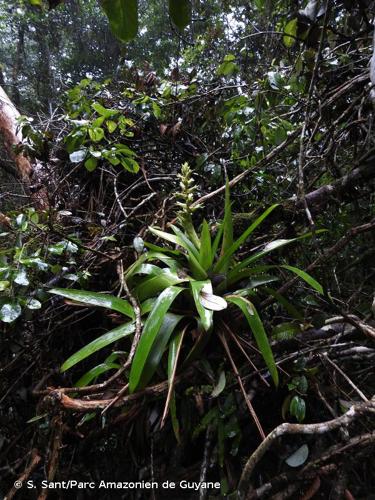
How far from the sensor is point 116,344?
973mm

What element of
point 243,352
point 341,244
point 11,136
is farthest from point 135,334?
point 11,136

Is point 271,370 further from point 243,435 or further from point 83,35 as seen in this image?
point 83,35

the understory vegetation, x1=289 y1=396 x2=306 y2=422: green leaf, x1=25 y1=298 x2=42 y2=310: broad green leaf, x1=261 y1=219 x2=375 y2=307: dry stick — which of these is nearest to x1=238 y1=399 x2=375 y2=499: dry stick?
the understory vegetation

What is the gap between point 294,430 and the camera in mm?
619

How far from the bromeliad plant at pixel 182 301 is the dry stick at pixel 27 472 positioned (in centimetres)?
27

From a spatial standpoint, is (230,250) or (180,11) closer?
(180,11)

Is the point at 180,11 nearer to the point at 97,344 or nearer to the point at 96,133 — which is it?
the point at 97,344

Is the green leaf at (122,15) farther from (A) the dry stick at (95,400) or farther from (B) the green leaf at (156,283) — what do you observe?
(A) the dry stick at (95,400)

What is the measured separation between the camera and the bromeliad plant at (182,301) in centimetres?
76

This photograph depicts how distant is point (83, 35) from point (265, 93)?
702 cm

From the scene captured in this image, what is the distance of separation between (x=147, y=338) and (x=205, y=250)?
36 cm

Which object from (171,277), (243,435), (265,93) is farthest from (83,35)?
(243,435)

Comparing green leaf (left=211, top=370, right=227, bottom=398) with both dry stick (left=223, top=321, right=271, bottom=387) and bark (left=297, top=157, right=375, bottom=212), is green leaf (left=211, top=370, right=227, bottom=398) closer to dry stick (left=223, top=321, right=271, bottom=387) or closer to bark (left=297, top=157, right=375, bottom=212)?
dry stick (left=223, top=321, right=271, bottom=387)

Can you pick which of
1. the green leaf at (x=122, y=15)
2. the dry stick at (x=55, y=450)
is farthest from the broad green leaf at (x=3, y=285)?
the green leaf at (x=122, y=15)
